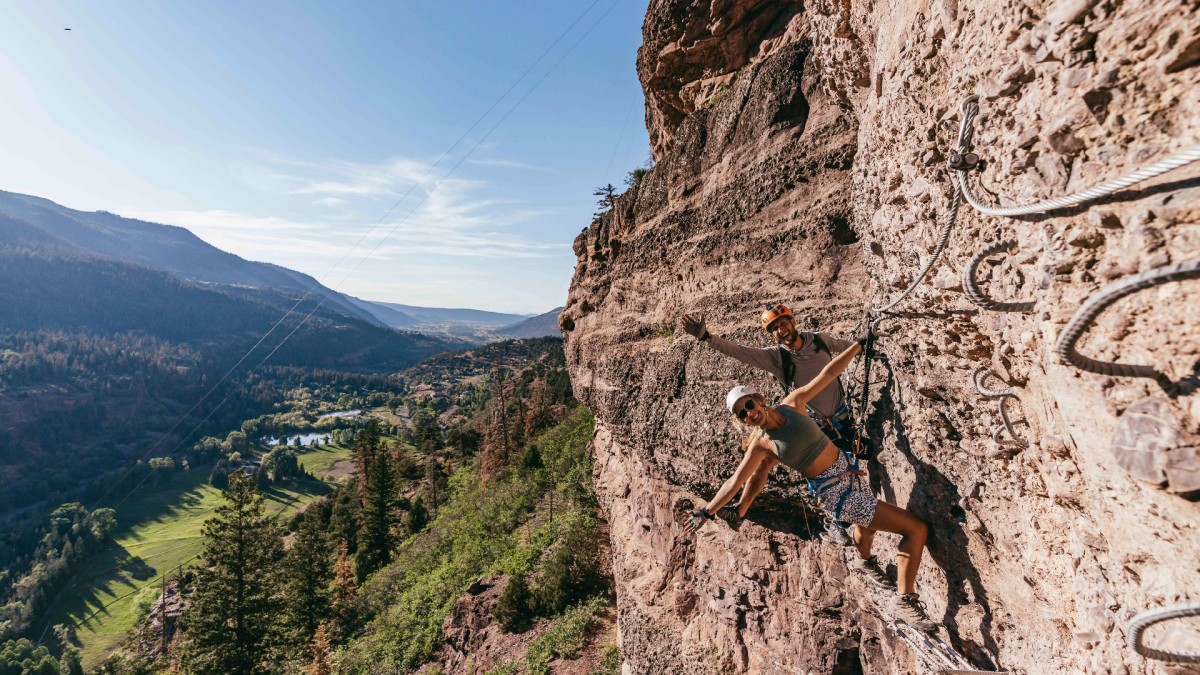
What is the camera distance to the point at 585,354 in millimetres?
11719

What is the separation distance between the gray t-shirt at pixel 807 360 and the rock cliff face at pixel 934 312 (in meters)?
0.41

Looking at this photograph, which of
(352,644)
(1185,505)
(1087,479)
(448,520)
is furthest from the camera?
(448,520)

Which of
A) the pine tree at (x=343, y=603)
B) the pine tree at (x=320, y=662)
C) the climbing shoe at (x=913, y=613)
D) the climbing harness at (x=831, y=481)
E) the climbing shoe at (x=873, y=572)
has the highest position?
the climbing harness at (x=831, y=481)

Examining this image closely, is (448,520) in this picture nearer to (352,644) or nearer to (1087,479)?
(352,644)

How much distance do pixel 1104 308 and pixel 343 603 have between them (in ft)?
116

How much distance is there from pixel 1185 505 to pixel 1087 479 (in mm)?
632

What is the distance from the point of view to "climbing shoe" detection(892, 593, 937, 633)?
14.0 feet

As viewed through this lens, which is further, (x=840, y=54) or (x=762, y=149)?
(x=762, y=149)

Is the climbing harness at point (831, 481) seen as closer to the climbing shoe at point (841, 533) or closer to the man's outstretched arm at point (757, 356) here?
the climbing shoe at point (841, 533)

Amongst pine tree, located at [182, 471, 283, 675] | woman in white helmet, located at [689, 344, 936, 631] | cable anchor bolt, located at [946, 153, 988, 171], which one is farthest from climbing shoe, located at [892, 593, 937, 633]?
pine tree, located at [182, 471, 283, 675]

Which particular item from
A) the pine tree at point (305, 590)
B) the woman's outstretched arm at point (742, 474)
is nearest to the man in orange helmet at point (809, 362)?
the woman's outstretched arm at point (742, 474)

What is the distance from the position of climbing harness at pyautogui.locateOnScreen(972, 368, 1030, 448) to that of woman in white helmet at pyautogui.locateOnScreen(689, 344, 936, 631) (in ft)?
3.09

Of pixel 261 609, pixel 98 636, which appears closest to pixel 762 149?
pixel 261 609

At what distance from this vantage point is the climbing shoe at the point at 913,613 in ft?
14.0
